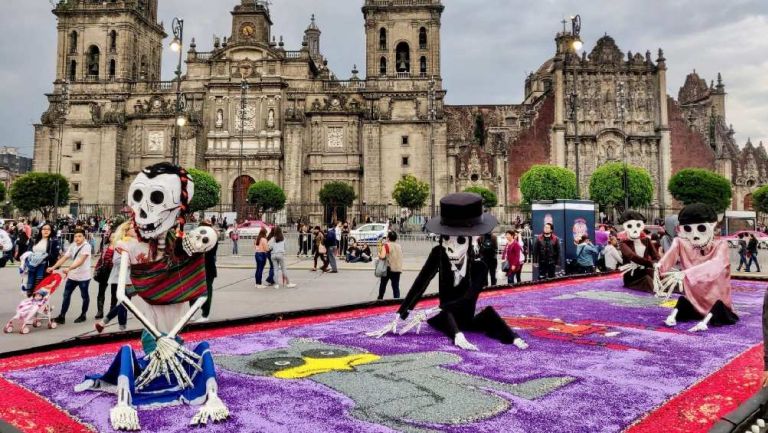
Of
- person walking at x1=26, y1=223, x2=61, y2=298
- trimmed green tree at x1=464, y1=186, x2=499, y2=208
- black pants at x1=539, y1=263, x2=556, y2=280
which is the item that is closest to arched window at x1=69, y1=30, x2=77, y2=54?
trimmed green tree at x1=464, y1=186, x2=499, y2=208

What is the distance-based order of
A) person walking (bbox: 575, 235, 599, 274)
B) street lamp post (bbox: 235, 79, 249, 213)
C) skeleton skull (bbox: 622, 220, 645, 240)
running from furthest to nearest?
street lamp post (bbox: 235, 79, 249, 213) < person walking (bbox: 575, 235, 599, 274) < skeleton skull (bbox: 622, 220, 645, 240)

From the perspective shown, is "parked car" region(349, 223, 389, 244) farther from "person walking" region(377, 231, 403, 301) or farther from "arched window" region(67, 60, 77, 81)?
"arched window" region(67, 60, 77, 81)

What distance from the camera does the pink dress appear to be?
6.40m

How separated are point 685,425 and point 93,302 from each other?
10.2 m

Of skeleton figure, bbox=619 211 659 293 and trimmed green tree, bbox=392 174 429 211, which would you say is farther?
trimmed green tree, bbox=392 174 429 211

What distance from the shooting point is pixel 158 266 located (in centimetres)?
414

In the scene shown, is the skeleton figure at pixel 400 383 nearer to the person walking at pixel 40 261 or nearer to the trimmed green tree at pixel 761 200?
the person walking at pixel 40 261

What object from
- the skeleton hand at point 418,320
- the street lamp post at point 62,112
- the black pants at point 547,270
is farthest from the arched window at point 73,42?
the skeleton hand at point 418,320

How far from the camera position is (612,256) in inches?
530

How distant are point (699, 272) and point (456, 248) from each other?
10.8 feet

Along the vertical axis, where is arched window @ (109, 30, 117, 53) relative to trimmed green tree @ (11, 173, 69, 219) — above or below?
above

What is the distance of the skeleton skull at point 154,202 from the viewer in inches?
164

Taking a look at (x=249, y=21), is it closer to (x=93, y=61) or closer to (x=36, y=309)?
(x=93, y=61)

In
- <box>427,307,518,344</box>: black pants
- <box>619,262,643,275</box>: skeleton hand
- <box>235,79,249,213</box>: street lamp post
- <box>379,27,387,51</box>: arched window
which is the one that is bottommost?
<box>427,307,518,344</box>: black pants
